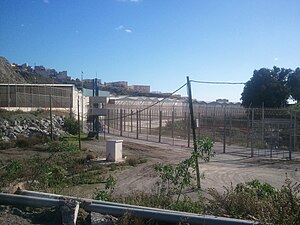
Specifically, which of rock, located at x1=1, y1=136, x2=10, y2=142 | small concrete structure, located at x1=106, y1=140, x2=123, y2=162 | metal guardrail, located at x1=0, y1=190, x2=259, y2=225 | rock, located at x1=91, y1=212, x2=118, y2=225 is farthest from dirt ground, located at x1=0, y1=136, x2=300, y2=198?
rock, located at x1=91, y1=212, x2=118, y2=225

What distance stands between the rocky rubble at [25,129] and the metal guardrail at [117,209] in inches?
945

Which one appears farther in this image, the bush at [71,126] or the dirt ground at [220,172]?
the bush at [71,126]

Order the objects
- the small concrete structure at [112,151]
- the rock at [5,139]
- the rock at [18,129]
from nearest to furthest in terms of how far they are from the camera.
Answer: the small concrete structure at [112,151], the rock at [5,139], the rock at [18,129]

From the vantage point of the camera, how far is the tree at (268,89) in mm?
45906

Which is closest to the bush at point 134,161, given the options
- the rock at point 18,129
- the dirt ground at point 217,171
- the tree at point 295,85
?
the dirt ground at point 217,171

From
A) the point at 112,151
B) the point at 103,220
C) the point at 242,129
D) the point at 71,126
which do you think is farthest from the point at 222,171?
the point at 71,126

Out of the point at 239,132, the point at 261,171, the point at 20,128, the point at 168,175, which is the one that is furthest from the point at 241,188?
the point at 20,128

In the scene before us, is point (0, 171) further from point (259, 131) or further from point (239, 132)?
point (239, 132)

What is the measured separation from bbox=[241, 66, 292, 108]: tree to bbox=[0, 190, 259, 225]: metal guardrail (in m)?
40.6

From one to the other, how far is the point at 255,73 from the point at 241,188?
42.1m

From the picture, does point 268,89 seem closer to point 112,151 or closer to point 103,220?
point 112,151

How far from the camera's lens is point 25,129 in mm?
34062

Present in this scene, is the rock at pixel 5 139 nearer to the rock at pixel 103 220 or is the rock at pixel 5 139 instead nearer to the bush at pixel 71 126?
the bush at pixel 71 126

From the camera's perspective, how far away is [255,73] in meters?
48.3
